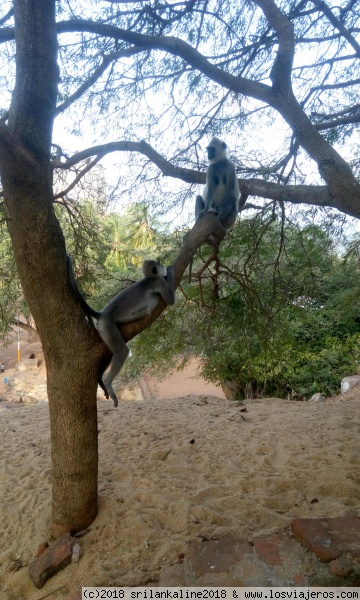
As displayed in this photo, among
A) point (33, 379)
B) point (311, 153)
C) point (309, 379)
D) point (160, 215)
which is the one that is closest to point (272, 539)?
point (311, 153)

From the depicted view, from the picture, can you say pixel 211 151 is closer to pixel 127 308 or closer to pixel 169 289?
pixel 169 289

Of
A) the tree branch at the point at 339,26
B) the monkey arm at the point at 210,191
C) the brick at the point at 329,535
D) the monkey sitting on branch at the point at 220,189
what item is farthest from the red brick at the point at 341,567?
the tree branch at the point at 339,26

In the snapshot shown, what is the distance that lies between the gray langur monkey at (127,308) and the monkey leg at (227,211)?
1.05 m

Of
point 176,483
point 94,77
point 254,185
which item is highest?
point 94,77

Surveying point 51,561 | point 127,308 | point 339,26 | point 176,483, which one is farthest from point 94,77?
point 51,561

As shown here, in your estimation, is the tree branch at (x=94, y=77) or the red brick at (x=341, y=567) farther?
the tree branch at (x=94, y=77)

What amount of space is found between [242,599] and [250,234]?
3.40m

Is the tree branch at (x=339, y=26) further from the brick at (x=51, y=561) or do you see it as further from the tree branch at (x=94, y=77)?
the brick at (x=51, y=561)

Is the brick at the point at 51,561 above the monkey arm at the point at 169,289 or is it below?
below

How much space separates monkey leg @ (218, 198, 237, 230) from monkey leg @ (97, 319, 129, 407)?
1710 mm

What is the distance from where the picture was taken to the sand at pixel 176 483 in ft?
8.12

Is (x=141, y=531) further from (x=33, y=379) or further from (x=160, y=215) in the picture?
(x=33, y=379)

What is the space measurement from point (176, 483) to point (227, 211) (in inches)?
98.9

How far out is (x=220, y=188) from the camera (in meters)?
4.52
